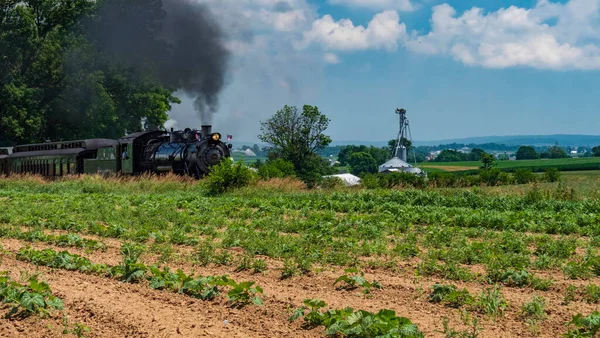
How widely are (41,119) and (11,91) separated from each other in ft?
11.8

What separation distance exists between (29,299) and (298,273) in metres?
3.82

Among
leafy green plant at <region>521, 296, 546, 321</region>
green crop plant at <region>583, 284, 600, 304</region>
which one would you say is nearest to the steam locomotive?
green crop plant at <region>583, 284, 600, 304</region>

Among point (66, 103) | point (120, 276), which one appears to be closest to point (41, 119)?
point (66, 103)

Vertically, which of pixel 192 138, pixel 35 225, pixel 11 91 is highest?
pixel 11 91

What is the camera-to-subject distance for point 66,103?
54.0 meters

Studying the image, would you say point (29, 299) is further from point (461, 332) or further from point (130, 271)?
point (461, 332)

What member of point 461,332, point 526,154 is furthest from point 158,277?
point 526,154

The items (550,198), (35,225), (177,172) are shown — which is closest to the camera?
(35,225)

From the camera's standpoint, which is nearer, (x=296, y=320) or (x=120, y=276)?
(x=296, y=320)

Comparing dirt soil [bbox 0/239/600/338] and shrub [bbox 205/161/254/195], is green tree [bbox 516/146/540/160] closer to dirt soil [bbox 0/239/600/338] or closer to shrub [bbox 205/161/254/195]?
shrub [bbox 205/161/254/195]

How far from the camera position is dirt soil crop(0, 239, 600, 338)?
7160 millimetres

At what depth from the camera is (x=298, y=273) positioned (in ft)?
32.3

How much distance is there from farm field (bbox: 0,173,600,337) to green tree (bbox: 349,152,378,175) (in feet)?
386

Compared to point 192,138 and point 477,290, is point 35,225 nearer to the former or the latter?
point 477,290
